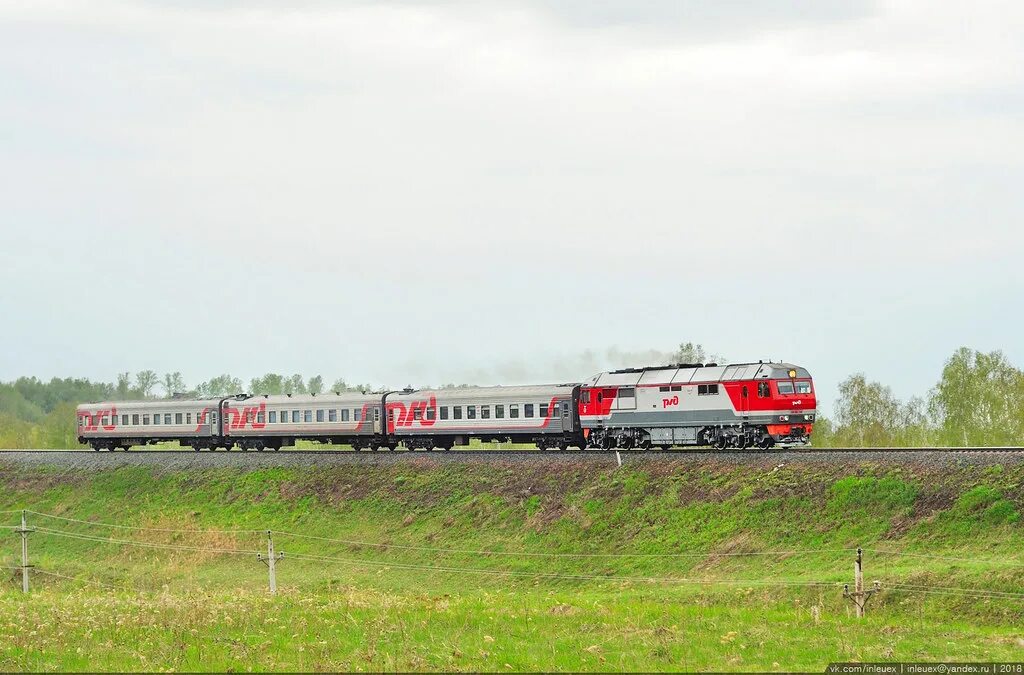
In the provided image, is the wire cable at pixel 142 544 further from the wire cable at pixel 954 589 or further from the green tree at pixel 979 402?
the green tree at pixel 979 402

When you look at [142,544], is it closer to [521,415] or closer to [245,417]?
[245,417]

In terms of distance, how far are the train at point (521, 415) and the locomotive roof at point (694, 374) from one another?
0.17ft

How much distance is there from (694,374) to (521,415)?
33.7 feet

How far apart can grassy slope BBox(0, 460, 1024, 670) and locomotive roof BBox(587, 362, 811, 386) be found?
4.36 meters

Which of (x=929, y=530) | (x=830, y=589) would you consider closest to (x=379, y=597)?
(x=830, y=589)

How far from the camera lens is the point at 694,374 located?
50.0 m

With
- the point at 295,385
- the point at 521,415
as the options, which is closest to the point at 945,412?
the point at 521,415

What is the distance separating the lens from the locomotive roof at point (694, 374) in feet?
159

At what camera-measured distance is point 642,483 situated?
1847 inches

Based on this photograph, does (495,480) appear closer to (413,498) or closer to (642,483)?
(413,498)

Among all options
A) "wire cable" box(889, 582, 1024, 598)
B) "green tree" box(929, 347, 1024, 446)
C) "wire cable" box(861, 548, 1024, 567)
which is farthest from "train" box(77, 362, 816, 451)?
"green tree" box(929, 347, 1024, 446)

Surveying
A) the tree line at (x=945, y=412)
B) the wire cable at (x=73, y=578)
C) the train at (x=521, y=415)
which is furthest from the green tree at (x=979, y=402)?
the wire cable at (x=73, y=578)

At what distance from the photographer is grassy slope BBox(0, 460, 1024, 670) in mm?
22391

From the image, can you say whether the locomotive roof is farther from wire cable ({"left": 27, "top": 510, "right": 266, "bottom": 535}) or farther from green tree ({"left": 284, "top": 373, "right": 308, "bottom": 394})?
green tree ({"left": 284, "top": 373, "right": 308, "bottom": 394})
